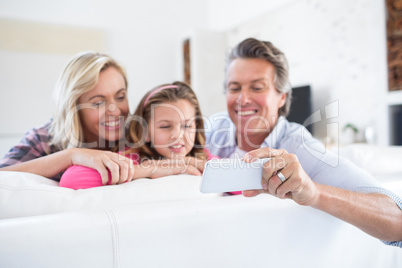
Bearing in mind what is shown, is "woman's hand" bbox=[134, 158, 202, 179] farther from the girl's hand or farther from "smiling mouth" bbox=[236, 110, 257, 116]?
"smiling mouth" bbox=[236, 110, 257, 116]

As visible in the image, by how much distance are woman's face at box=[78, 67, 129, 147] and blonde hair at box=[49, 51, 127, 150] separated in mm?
25

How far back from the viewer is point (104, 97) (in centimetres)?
120

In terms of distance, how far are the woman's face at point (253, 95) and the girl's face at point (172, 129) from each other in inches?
10.5

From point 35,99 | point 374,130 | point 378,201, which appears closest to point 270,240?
point 378,201

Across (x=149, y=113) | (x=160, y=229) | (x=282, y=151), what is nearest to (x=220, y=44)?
(x=149, y=113)

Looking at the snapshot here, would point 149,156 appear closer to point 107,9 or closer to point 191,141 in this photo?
point 191,141

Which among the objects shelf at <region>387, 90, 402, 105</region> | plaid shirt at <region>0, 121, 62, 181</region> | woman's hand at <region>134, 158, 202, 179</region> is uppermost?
shelf at <region>387, 90, 402, 105</region>

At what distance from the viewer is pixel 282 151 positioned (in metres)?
0.69

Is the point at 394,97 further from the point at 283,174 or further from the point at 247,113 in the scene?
the point at 283,174

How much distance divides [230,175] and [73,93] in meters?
0.76

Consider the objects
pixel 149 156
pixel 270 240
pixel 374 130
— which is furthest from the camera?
pixel 374 130

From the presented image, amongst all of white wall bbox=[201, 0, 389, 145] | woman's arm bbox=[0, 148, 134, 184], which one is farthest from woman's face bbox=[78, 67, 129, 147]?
white wall bbox=[201, 0, 389, 145]

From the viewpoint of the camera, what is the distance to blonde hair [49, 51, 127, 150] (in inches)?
45.5

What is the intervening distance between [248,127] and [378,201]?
2.24 feet
